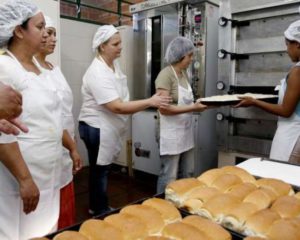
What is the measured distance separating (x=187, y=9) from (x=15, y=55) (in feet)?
6.80

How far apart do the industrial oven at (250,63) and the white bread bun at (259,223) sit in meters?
1.63

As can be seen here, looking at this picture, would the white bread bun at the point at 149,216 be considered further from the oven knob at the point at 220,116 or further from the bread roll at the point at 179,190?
the oven knob at the point at 220,116

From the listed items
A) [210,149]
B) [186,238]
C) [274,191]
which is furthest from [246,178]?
[210,149]

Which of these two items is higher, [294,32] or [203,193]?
[294,32]

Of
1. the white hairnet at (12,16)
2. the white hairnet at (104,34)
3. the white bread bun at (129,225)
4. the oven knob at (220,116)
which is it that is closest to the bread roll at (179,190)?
the white bread bun at (129,225)

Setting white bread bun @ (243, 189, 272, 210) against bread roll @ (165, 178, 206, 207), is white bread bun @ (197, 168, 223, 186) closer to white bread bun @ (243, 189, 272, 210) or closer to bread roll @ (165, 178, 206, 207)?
bread roll @ (165, 178, 206, 207)

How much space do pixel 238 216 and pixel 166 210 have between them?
0.63ft

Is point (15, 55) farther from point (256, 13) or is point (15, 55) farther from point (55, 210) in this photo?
point (256, 13)

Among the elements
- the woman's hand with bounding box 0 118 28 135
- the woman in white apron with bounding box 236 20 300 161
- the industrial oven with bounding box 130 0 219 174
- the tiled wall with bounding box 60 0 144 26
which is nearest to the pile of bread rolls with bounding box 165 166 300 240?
the woman's hand with bounding box 0 118 28 135

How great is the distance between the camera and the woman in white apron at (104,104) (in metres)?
2.04

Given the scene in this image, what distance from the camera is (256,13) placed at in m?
2.26

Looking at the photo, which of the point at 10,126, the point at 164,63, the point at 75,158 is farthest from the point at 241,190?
the point at 164,63

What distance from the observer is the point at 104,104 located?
2074 millimetres

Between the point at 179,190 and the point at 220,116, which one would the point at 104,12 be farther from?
the point at 179,190
